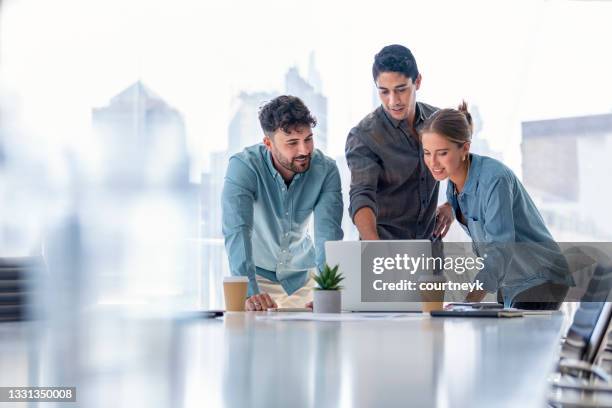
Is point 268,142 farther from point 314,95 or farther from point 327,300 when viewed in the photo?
point 314,95

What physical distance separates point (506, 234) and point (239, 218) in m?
0.84

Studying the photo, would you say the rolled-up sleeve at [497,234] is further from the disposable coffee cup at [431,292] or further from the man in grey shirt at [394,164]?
the man in grey shirt at [394,164]

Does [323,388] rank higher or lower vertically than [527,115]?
lower

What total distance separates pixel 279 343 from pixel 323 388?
0.48 metres

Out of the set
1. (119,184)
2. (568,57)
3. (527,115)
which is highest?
(568,57)

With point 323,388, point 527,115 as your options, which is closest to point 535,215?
point 527,115

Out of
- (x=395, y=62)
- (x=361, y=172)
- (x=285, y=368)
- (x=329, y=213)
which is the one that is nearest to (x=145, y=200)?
(x=361, y=172)

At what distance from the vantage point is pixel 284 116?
3.18m

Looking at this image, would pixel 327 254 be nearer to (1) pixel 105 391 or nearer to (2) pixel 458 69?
(1) pixel 105 391

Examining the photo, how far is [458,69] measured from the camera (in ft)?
15.6

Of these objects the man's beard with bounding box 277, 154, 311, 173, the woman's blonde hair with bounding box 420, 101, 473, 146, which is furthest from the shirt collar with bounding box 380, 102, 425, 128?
the man's beard with bounding box 277, 154, 311, 173

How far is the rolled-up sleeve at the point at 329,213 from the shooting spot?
3.09 meters

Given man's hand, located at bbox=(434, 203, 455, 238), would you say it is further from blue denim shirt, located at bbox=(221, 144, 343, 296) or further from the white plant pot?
the white plant pot

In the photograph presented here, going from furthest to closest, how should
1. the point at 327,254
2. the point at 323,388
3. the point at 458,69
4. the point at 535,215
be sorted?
the point at 458,69 → the point at 535,215 → the point at 327,254 → the point at 323,388
